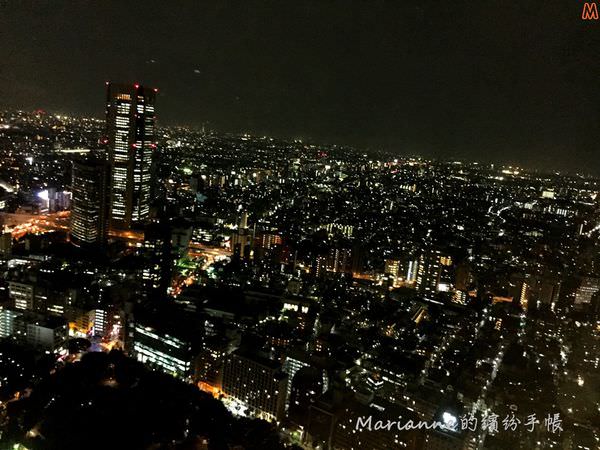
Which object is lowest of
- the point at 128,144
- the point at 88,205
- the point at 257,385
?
the point at 257,385

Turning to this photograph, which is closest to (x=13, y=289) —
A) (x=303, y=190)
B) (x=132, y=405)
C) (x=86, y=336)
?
(x=86, y=336)

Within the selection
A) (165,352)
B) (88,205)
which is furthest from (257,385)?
(88,205)

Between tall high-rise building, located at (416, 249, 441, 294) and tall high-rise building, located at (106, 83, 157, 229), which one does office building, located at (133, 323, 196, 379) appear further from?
tall high-rise building, located at (106, 83, 157, 229)

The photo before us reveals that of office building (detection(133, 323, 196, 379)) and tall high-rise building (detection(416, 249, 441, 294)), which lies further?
tall high-rise building (detection(416, 249, 441, 294))

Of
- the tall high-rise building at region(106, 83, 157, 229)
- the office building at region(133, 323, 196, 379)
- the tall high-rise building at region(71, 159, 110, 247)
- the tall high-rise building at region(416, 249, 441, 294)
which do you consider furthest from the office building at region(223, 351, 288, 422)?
the tall high-rise building at region(106, 83, 157, 229)

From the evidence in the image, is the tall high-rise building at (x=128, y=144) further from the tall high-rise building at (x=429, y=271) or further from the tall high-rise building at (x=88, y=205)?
the tall high-rise building at (x=429, y=271)

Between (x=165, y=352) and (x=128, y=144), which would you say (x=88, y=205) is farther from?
(x=165, y=352)

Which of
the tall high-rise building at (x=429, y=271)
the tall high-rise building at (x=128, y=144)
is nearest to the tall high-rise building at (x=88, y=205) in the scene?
the tall high-rise building at (x=128, y=144)
